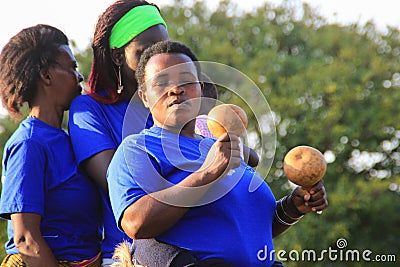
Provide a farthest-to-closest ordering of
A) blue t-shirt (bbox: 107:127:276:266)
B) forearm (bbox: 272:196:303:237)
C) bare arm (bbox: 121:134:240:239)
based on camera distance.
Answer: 1. forearm (bbox: 272:196:303:237)
2. blue t-shirt (bbox: 107:127:276:266)
3. bare arm (bbox: 121:134:240:239)

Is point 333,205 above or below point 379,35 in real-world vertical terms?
below

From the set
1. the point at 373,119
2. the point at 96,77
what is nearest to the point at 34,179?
the point at 96,77

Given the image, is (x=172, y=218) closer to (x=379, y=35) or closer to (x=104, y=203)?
(x=104, y=203)

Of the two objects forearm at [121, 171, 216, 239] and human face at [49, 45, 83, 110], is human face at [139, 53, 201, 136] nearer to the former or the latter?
forearm at [121, 171, 216, 239]

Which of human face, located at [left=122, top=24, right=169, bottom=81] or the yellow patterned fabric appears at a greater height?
human face, located at [left=122, top=24, right=169, bottom=81]

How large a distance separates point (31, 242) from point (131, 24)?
3.78ft

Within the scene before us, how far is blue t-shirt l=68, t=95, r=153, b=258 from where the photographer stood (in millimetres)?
3281

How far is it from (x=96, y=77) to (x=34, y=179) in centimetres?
65

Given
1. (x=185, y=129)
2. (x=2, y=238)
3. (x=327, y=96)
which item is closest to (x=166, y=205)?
(x=185, y=129)

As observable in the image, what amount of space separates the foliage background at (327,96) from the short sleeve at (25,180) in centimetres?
814

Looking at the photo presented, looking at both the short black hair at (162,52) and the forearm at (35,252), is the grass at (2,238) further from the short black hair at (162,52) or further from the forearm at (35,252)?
the short black hair at (162,52)

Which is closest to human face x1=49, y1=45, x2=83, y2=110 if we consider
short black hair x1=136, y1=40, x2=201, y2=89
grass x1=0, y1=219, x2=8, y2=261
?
short black hair x1=136, y1=40, x2=201, y2=89

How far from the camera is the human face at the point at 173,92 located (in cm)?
285

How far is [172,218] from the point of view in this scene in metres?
2.60
